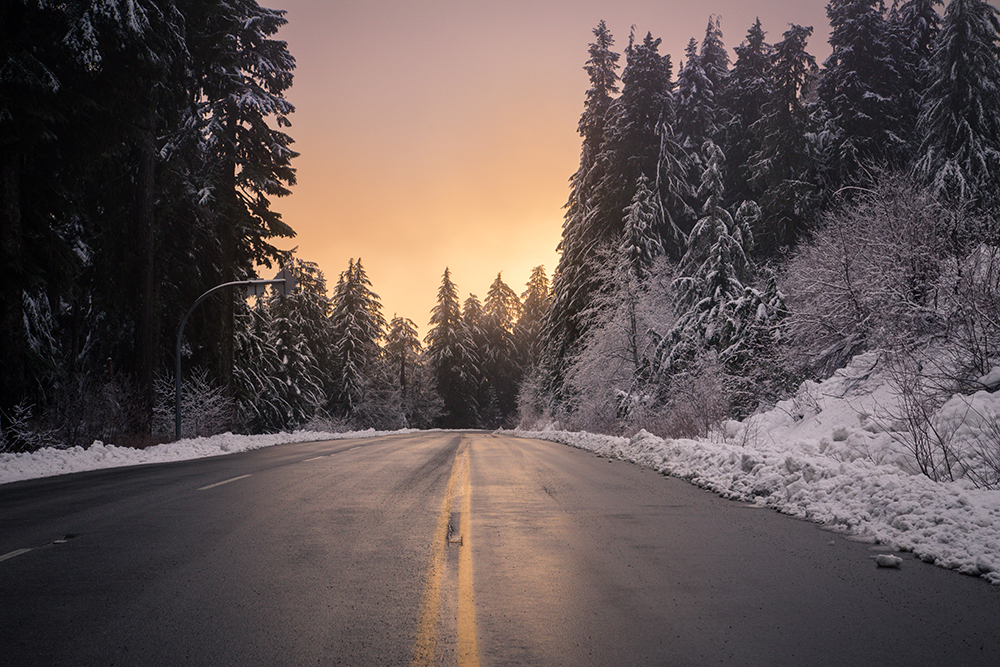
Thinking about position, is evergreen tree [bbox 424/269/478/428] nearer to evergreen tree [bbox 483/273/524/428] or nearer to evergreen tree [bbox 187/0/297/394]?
evergreen tree [bbox 483/273/524/428]

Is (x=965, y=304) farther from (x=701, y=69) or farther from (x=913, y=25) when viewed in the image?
(x=913, y=25)

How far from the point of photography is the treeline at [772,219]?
15.4 m

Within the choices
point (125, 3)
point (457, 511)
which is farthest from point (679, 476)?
point (125, 3)

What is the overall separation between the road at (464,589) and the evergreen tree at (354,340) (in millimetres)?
58201

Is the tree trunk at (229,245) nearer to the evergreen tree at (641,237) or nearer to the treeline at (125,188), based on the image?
the treeline at (125,188)

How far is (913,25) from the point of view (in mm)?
44094

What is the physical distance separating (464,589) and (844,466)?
20.7 ft

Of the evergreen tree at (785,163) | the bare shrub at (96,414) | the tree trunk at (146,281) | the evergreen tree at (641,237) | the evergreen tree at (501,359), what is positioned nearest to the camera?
the bare shrub at (96,414)

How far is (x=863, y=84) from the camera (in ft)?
130

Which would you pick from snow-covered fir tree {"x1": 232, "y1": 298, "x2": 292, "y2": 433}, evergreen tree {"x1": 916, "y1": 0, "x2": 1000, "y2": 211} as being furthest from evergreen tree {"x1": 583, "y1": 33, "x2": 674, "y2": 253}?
snow-covered fir tree {"x1": 232, "y1": 298, "x2": 292, "y2": 433}

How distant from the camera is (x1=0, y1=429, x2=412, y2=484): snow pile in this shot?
50.0 ft

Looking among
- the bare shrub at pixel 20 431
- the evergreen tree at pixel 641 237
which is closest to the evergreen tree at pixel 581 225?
the evergreen tree at pixel 641 237

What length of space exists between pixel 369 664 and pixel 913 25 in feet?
175

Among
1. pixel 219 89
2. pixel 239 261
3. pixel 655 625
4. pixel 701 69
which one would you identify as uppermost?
pixel 701 69
